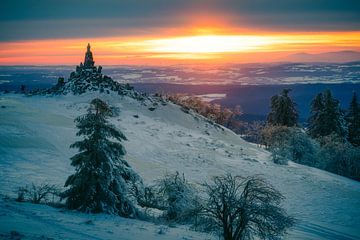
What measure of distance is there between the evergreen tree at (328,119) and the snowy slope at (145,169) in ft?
66.9

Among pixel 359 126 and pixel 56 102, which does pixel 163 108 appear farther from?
pixel 359 126

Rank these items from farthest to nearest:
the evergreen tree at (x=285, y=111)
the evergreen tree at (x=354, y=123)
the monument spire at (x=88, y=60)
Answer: the evergreen tree at (x=285, y=111) < the monument spire at (x=88, y=60) < the evergreen tree at (x=354, y=123)

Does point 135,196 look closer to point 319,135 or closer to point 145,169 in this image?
point 145,169

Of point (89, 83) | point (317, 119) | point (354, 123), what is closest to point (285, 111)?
point (317, 119)

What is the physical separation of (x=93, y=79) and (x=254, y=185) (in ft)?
147

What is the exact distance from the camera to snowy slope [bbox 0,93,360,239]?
14.5 metres

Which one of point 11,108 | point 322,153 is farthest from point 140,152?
point 322,153

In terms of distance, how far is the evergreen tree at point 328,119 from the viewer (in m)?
56.9

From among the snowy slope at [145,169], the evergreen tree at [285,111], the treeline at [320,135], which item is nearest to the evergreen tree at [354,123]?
the treeline at [320,135]

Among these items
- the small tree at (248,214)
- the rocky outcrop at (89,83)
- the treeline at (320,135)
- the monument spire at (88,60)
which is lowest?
the treeline at (320,135)

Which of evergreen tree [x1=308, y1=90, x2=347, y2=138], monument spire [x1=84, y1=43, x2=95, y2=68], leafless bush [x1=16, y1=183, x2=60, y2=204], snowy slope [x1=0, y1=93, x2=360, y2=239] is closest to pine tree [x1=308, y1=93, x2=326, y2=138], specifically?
evergreen tree [x1=308, y1=90, x2=347, y2=138]

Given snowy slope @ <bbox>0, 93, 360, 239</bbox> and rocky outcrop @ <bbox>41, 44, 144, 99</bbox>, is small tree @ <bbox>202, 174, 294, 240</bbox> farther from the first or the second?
rocky outcrop @ <bbox>41, 44, 144, 99</bbox>

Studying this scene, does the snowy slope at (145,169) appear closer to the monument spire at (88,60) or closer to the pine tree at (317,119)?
the monument spire at (88,60)

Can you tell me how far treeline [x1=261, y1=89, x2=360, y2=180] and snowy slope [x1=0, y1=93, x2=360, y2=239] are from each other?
18.6 ft
